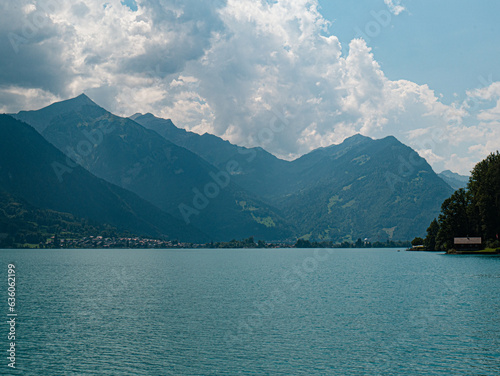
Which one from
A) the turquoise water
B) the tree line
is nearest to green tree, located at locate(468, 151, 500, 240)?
the tree line

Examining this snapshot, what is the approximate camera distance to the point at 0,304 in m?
69.5

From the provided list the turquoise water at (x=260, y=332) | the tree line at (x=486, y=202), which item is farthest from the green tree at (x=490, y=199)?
the turquoise water at (x=260, y=332)

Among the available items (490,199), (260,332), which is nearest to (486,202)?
(490,199)

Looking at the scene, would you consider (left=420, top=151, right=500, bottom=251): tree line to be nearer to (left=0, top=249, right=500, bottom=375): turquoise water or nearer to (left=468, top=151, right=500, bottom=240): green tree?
(left=468, top=151, right=500, bottom=240): green tree

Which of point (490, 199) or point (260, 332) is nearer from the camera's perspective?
point (260, 332)

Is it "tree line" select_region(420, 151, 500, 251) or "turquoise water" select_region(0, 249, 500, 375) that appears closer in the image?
"turquoise water" select_region(0, 249, 500, 375)

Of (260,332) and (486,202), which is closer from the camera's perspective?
(260,332)

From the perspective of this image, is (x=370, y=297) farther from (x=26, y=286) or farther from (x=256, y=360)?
(x=26, y=286)

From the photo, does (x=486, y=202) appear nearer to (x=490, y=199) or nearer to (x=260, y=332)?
(x=490, y=199)

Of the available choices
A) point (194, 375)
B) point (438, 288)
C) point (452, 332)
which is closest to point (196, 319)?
point (194, 375)

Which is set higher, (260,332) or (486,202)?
(486,202)

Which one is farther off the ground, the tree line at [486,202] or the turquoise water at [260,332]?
the tree line at [486,202]

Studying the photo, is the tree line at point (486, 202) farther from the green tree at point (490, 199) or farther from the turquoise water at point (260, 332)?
the turquoise water at point (260, 332)

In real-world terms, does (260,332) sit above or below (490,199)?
below
